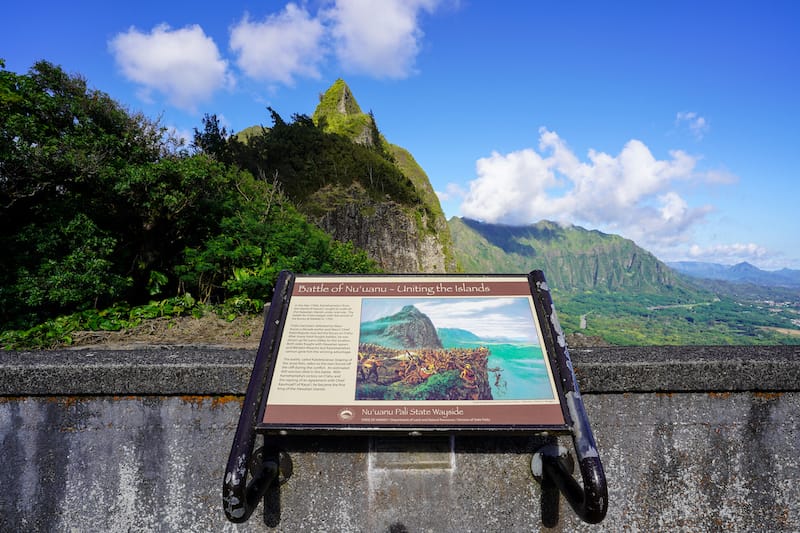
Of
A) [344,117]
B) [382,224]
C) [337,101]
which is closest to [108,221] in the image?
[382,224]

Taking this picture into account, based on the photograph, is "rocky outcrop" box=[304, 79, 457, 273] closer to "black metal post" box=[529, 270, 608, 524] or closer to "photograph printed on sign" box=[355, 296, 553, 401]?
"photograph printed on sign" box=[355, 296, 553, 401]

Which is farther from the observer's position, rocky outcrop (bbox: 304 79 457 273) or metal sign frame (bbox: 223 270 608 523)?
rocky outcrop (bbox: 304 79 457 273)

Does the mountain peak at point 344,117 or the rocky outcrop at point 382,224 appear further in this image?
the mountain peak at point 344,117

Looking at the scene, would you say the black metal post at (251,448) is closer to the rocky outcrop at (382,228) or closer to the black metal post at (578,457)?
the black metal post at (578,457)

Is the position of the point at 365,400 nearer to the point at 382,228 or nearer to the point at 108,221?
the point at 108,221

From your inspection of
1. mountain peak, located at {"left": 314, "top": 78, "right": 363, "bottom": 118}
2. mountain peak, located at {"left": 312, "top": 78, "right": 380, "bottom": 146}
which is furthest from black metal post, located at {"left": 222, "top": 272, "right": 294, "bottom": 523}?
mountain peak, located at {"left": 314, "top": 78, "right": 363, "bottom": 118}

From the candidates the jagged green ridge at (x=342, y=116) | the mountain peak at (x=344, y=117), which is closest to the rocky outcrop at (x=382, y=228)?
the mountain peak at (x=344, y=117)

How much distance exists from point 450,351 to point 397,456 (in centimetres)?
Result: 74

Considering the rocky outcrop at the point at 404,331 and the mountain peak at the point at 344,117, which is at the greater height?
the mountain peak at the point at 344,117

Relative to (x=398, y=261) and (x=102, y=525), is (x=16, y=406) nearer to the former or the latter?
(x=102, y=525)

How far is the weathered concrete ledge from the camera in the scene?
7.64 ft

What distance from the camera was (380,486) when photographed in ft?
7.50

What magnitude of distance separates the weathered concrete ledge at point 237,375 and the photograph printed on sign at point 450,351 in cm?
53

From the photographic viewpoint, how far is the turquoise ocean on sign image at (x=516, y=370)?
72.8 inches
